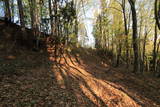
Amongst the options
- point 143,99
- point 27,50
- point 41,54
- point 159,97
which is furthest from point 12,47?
point 159,97

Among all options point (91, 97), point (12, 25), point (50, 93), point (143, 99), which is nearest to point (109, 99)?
point (91, 97)

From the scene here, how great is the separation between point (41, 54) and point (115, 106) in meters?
7.06

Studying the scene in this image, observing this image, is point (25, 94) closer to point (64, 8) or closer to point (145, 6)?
point (64, 8)

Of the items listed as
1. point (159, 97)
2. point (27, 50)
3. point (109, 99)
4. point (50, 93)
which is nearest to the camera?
point (50, 93)

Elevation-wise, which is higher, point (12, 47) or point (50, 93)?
point (12, 47)

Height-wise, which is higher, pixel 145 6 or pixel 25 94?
pixel 145 6

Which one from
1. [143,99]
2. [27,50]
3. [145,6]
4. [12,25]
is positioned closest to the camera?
[143,99]

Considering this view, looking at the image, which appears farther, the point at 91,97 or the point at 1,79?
the point at 91,97

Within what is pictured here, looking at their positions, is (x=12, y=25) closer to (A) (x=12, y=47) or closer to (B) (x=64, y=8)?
(A) (x=12, y=47)

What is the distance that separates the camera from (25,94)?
430cm

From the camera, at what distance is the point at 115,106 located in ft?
16.7

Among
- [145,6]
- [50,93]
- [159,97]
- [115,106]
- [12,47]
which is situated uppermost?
[145,6]

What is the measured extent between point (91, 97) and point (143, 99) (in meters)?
3.15

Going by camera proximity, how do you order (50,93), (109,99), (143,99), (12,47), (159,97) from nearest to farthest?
(50,93) → (109,99) → (143,99) → (159,97) → (12,47)
